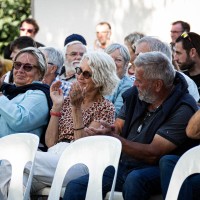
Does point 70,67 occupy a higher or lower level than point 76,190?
higher

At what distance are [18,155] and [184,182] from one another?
4.47ft

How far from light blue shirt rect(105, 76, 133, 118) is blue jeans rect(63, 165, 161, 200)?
53.5 inches

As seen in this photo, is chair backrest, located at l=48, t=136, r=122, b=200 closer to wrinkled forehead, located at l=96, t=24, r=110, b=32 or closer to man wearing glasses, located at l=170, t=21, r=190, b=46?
man wearing glasses, located at l=170, t=21, r=190, b=46

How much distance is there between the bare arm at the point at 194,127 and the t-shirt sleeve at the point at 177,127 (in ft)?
0.83

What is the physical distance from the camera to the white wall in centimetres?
1218

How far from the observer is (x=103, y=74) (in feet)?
23.4

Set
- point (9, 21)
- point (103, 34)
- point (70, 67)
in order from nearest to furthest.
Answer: point (70, 67)
point (103, 34)
point (9, 21)

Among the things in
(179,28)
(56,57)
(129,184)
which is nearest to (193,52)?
(56,57)

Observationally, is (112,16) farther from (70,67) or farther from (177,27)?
(70,67)

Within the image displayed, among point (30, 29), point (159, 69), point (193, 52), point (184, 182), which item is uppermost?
point (159, 69)

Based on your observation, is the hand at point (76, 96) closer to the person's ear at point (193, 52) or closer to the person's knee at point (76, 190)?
the person's knee at point (76, 190)

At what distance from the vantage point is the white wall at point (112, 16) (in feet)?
40.0

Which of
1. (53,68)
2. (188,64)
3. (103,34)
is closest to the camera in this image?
(188,64)

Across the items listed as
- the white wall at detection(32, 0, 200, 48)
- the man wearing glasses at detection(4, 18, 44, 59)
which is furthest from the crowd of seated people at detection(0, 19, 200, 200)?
the white wall at detection(32, 0, 200, 48)
